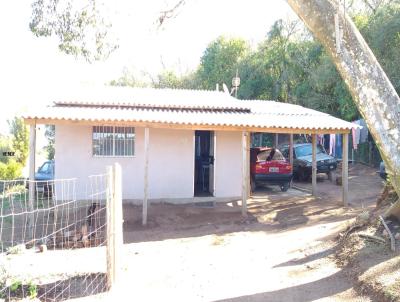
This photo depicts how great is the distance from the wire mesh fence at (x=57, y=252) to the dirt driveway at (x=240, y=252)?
0.64 m

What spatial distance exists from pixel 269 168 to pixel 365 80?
9.30 m

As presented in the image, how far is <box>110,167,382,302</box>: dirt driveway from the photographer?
21.1ft

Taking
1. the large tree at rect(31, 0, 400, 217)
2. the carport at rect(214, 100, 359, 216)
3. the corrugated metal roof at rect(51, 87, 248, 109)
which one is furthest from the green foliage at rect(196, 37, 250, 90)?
the large tree at rect(31, 0, 400, 217)

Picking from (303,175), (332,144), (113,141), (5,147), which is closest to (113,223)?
(113,141)

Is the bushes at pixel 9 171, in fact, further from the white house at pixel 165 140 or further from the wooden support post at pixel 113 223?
the wooden support post at pixel 113 223

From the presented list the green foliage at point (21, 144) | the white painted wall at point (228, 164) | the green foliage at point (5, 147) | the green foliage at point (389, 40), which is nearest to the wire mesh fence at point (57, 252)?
the white painted wall at point (228, 164)

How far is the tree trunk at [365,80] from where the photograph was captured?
19.7ft

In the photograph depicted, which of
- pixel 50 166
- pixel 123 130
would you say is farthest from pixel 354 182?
pixel 50 166

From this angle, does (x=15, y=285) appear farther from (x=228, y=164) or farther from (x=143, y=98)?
(x=143, y=98)

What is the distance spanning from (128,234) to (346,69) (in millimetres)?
6679

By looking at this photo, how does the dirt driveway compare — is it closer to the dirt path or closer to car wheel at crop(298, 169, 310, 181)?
the dirt path

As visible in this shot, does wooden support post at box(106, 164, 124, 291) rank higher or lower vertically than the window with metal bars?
lower

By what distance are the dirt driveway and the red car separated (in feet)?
1.95

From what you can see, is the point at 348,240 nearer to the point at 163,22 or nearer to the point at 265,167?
the point at 163,22
